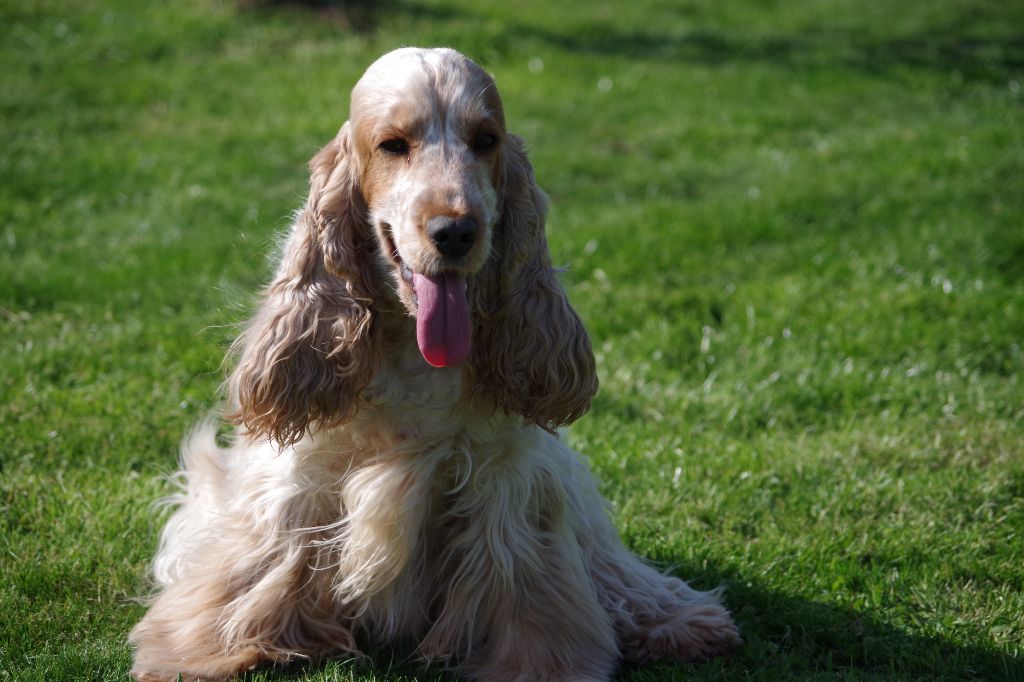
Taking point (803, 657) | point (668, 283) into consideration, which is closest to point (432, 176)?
point (803, 657)

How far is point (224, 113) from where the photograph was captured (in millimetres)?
10242

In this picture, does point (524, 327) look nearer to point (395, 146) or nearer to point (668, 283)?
point (395, 146)

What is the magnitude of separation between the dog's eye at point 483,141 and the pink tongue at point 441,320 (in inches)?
16.7

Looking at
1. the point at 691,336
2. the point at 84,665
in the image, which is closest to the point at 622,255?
the point at 691,336

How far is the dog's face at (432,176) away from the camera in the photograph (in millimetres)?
3217

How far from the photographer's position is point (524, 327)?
3.54 metres

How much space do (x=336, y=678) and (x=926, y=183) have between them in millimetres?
6636

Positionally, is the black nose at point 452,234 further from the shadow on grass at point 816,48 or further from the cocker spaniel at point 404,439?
the shadow on grass at point 816,48

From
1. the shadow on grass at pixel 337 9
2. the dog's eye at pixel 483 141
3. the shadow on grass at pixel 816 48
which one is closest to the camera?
the dog's eye at pixel 483 141

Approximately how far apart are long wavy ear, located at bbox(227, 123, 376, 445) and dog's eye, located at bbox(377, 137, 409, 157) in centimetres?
18

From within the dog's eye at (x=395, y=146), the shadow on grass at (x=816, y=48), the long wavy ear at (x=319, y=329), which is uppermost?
the dog's eye at (x=395, y=146)

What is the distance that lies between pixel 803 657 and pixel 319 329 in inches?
77.5

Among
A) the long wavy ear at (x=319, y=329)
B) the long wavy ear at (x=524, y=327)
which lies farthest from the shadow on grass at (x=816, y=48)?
the long wavy ear at (x=319, y=329)

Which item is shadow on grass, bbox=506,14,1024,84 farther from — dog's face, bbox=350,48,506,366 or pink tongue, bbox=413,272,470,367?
pink tongue, bbox=413,272,470,367
